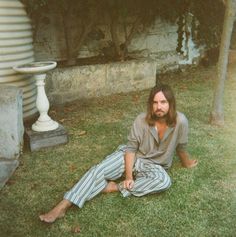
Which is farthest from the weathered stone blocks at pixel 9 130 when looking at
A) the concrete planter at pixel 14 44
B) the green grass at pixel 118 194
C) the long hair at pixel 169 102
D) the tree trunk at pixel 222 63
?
the tree trunk at pixel 222 63

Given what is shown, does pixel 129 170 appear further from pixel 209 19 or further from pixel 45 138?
pixel 209 19

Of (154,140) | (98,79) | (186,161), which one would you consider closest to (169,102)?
(154,140)

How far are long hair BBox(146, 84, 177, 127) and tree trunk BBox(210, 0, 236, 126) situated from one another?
2.27 metres

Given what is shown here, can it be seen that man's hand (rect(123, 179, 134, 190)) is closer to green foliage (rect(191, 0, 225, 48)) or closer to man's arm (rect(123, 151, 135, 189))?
Answer: man's arm (rect(123, 151, 135, 189))

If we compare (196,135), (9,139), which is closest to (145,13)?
(196,135)

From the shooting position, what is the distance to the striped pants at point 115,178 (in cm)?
410

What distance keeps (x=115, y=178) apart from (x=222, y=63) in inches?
115

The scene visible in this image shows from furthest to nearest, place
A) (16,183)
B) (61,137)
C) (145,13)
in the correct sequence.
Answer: (145,13) → (61,137) → (16,183)

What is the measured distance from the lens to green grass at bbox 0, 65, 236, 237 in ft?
12.5

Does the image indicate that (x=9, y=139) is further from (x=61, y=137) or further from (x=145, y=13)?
(x=145, y=13)

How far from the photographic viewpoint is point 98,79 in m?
8.63

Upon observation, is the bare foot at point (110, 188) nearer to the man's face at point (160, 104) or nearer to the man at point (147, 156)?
the man at point (147, 156)

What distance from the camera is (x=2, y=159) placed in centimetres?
525

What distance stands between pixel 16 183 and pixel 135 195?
1.50 meters
